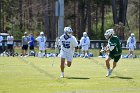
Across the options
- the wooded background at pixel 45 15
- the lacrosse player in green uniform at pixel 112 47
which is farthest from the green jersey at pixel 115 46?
the wooded background at pixel 45 15

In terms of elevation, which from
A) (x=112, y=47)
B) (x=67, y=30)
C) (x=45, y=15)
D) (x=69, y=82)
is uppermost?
(x=45, y=15)

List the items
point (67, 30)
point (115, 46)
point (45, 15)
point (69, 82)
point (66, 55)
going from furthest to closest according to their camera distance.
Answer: point (45, 15)
point (115, 46)
point (66, 55)
point (67, 30)
point (69, 82)

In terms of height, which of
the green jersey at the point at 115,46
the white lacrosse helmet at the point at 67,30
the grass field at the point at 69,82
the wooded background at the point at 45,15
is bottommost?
the grass field at the point at 69,82

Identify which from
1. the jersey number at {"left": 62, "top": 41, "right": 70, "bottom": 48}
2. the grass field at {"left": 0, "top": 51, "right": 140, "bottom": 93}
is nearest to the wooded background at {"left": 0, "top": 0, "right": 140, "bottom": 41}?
the grass field at {"left": 0, "top": 51, "right": 140, "bottom": 93}

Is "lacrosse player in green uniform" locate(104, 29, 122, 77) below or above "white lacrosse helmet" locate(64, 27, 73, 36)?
below

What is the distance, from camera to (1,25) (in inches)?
2928

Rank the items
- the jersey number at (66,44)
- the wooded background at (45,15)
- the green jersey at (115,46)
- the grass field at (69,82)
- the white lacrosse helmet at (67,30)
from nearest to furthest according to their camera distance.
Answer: the grass field at (69,82), the white lacrosse helmet at (67,30), the jersey number at (66,44), the green jersey at (115,46), the wooded background at (45,15)

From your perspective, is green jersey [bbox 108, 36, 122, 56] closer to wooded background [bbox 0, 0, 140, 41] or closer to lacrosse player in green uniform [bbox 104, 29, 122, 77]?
lacrosse player in green uniform [bbox 104, 29, 122, 77]

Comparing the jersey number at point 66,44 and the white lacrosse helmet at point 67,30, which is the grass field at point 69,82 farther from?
the white lacrosse helmet at point 67,30

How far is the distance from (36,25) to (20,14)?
4.85m

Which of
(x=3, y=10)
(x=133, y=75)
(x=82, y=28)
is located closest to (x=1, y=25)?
(x=3, y=10)

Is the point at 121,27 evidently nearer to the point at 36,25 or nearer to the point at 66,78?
the point at 36,25

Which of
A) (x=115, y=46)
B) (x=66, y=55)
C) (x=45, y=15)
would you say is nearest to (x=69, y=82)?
(x=66, y=55)

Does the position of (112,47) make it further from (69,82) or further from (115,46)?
(69,82)
